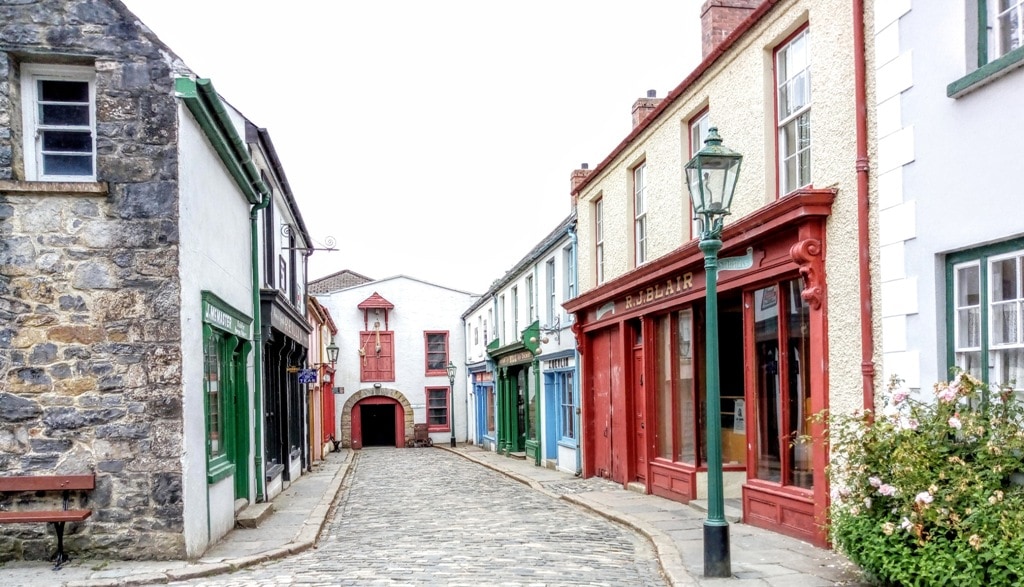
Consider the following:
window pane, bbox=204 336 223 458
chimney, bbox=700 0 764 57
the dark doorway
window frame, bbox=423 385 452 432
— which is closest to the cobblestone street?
window pane, bbox=204 336 223 458

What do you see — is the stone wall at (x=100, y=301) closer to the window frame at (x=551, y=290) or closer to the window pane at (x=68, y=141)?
the window pane at (x=68, y=141)

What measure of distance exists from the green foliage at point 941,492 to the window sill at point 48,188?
725 cm

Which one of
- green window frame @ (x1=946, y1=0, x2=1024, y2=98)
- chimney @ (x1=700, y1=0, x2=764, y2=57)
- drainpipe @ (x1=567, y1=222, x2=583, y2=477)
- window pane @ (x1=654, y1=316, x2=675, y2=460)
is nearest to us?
green window frame @ (x1=946, y1=0, x2=1024, y2=98)

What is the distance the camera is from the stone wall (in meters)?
8.96

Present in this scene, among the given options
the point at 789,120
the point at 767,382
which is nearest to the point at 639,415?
the point at 767,382

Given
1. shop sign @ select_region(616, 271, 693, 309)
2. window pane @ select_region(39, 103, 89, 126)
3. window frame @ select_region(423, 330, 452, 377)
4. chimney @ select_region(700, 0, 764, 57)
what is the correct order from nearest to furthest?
window pane @ select_region(39, 103, 89, 126)
shop sign @ select_region(616, 271, 693, 309)
chimney @ select_region(700, 0, 764, 57)
window frame @ select_region(423, 330, 452, 377)

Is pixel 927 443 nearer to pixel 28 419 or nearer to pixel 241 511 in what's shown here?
pixel 28 419

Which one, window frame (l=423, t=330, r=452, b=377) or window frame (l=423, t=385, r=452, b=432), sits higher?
window frame (l=423, t=330, r=452, b=377)

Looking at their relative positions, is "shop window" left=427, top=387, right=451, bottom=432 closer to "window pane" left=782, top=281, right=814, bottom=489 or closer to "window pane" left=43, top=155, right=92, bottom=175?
"window pane" left=782, top=281, right=814, bottom=489

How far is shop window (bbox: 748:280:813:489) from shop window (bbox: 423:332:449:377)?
106 ft

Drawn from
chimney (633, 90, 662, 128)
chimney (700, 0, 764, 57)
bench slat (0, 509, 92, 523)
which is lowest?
bench slat (0, 509, 92, 523)

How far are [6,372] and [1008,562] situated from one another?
27.9 feet

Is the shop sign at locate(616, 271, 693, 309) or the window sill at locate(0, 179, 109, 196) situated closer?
the window sill at locate(0, 179, 109, 196)

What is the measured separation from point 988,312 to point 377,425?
41472 mm
